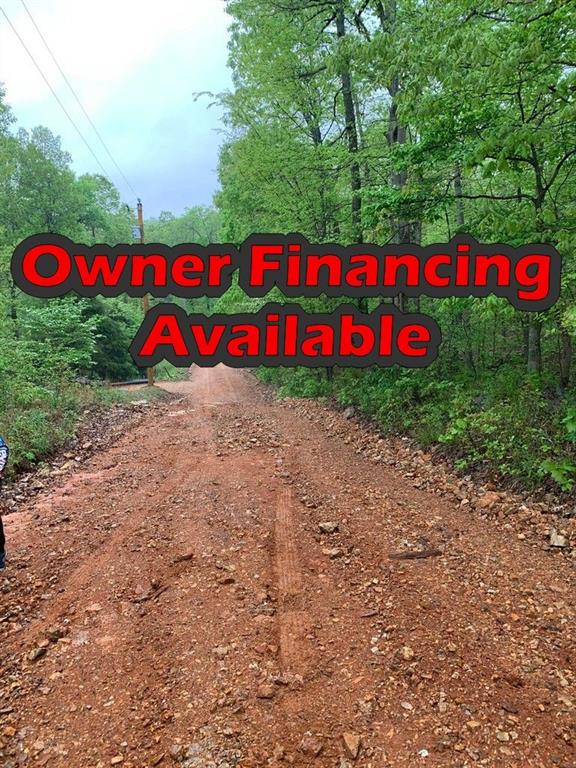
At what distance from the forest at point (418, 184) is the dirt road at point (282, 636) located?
1766mm

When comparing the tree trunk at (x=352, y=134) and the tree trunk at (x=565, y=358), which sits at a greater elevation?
the tree trunk at (x=352, y=134)

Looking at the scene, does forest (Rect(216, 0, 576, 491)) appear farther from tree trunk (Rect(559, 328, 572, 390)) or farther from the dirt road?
the dirt road

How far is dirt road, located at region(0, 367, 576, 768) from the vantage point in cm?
215

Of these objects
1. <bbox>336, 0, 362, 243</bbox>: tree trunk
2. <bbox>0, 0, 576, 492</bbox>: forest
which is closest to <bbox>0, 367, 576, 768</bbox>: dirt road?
<bbox>0, 0, 576, 492</bbox>: forest

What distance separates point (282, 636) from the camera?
2854 millimetres

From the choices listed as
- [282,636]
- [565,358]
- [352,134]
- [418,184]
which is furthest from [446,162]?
[282,636]

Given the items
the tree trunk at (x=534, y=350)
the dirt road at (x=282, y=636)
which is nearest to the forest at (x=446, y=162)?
the tree trunk at (x=534, y=350)

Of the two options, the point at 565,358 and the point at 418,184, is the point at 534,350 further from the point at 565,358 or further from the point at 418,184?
the point at 418,184

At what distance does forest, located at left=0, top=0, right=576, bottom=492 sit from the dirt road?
177 cm

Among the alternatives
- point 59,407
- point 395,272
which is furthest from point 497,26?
point 59,407

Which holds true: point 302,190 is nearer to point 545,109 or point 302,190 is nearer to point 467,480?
point 545,109

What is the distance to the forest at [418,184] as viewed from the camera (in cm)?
430

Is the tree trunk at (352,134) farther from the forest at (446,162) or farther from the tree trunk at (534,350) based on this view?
the tree trunk at (534,350)

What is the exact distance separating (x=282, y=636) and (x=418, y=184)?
19.9 feet
